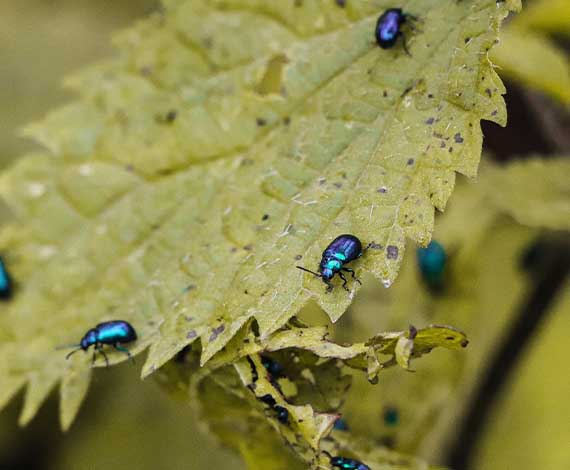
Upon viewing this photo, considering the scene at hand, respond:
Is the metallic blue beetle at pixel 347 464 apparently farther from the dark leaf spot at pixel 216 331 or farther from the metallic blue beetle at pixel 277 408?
the dark leaf spot at pixel 216 331

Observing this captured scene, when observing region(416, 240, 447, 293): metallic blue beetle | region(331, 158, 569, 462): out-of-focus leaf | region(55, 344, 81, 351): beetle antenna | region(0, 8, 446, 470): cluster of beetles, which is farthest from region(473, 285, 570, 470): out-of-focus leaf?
region(55, 344, 81, 351): beetle antenna

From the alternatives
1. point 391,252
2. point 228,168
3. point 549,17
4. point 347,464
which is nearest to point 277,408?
point 347,464

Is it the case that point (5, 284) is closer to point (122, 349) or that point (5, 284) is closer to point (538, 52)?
point (122, 349)

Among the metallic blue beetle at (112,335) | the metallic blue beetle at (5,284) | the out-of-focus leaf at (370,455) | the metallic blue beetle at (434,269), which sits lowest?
the out-of-focus leaf at (370,455)

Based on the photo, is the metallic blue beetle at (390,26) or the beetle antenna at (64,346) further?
the beetle antenna at (64,346)

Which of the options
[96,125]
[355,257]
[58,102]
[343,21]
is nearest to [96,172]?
[96,125]

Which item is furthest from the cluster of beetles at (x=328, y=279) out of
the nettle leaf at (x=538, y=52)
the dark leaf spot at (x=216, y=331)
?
the nettle leaf at (x=538, y=52)

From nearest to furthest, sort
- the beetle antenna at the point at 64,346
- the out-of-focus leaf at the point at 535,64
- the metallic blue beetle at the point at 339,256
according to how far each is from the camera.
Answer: the metallic blue beetle at the point at 339,256 < the beetle antenna at the point at 64,346 < the out-of-focus leaf at the point at 535,64

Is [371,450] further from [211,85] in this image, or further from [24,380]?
[211,85]
